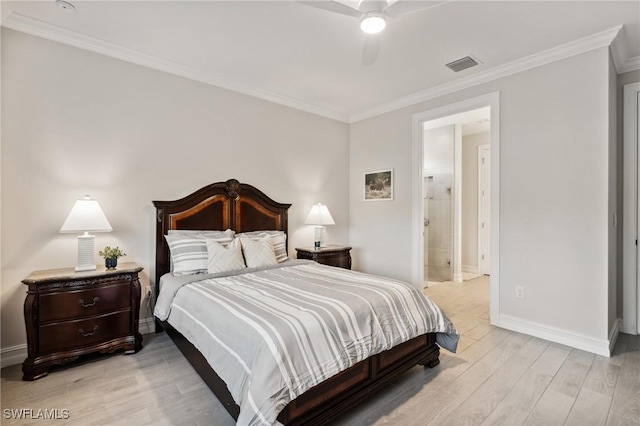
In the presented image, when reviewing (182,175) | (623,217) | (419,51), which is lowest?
(623,217)

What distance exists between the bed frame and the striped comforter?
5.6 inches

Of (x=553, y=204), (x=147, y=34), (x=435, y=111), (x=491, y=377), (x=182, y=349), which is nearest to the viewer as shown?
(x=491, y=377)

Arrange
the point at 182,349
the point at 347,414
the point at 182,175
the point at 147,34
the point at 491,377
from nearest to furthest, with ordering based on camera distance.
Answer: the point at 347,414 → the point at 491,377 → the point at 182,349 → the point at 147,34 → the point at 182,175

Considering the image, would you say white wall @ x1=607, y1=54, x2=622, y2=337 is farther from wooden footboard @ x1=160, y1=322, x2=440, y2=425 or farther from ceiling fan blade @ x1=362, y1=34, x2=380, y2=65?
ceiling fan blade @ x1=362, y1=34, x2=380, y2=65

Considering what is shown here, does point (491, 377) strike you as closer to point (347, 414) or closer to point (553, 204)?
point (347, 414)

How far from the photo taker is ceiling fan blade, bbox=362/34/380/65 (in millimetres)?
2717

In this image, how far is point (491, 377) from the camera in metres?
2.30

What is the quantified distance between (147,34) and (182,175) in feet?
4.40

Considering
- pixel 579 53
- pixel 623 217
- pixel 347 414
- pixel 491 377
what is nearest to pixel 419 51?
pixel 579 53

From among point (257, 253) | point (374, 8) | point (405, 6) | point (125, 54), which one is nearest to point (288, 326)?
point (257, 253)

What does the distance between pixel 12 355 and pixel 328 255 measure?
3131 millimetres

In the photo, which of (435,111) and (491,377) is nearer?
(491,377)

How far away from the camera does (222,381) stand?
182 cm

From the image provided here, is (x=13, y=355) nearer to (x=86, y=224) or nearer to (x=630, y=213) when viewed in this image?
(x=86, y=224)
